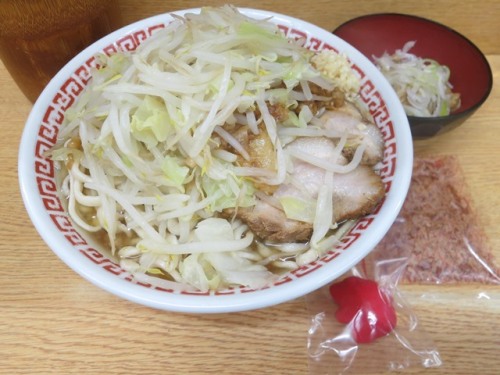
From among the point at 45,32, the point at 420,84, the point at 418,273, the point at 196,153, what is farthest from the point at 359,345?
the point at 45,32

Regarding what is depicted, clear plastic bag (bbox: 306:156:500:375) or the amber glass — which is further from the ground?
the amber glass

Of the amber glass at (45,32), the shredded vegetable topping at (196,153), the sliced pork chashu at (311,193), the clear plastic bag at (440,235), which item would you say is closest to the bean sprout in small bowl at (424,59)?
the clear plastic bag at (440,235)

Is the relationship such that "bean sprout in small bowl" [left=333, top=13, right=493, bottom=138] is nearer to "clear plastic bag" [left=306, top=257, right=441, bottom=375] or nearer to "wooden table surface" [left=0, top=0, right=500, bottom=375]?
"wooden table surface" [left=0, top=0, right=500, bottom=375]

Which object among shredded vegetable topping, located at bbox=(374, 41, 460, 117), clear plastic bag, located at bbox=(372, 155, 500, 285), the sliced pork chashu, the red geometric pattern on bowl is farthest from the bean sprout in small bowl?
the sliced pork chashu

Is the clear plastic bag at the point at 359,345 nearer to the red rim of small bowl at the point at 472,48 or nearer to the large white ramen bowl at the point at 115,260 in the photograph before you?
the large white ramen bowl at the point at 115,260

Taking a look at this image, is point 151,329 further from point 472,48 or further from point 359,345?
point 472,48

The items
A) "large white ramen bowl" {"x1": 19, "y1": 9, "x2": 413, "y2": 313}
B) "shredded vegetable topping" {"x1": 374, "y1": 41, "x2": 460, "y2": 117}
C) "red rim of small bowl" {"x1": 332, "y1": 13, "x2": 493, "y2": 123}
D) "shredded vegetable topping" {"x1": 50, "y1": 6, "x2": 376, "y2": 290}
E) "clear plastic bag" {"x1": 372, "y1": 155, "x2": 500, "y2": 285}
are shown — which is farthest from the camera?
"shredded vegetable topping" {"x1": 374, "y1": 41, "x2": 460, "y2": 117}
